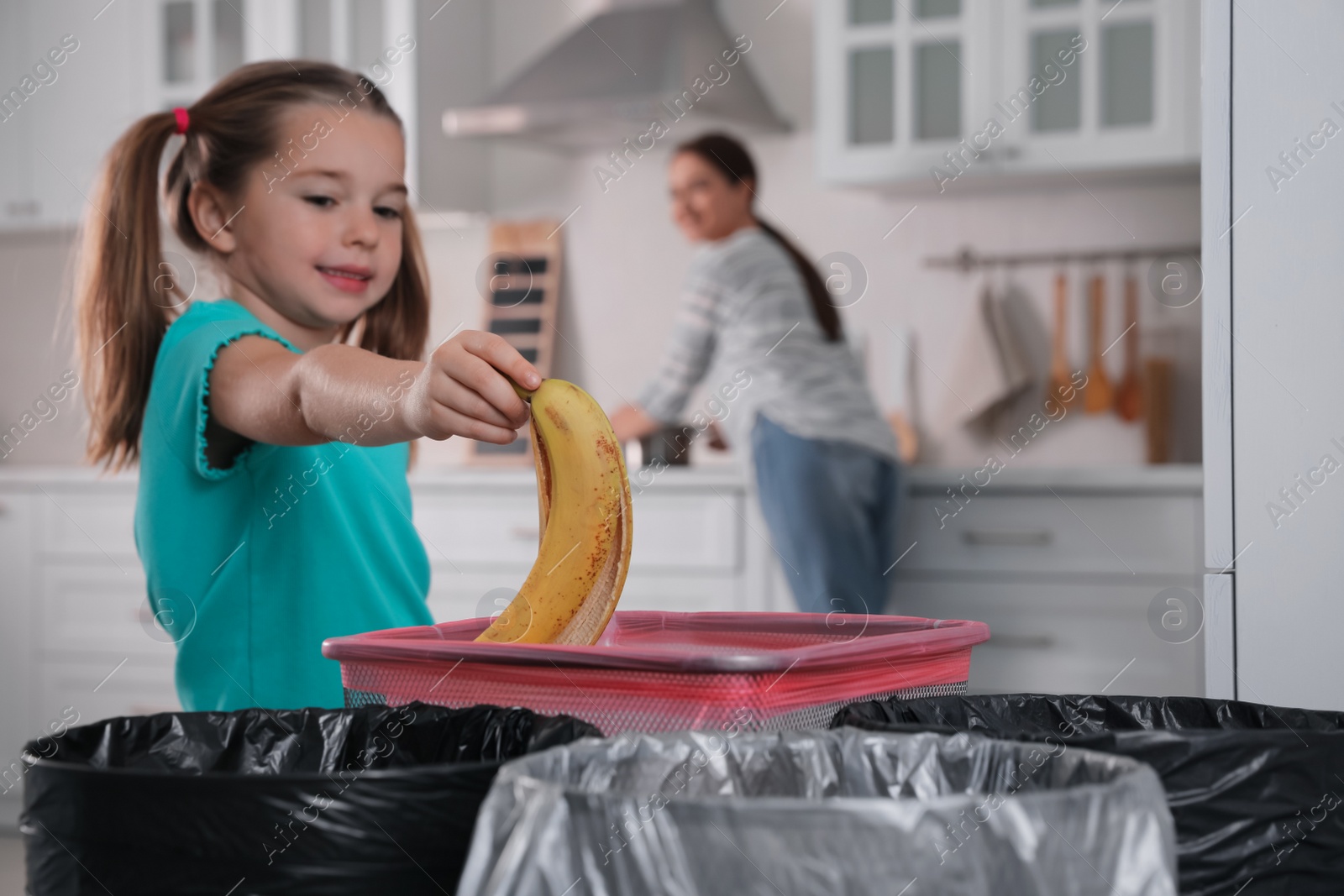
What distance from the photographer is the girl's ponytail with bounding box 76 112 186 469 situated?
100 cm

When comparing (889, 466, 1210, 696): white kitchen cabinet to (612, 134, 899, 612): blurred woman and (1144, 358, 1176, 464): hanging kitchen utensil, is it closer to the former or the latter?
(612, 134, 899, 612): blurred woman

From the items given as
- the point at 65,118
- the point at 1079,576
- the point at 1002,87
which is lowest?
the point at 1079,576

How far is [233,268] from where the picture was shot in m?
1.02

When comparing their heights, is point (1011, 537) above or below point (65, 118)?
below

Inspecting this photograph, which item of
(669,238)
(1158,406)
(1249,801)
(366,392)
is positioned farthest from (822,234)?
(1249,801)

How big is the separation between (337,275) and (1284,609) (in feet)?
2.35

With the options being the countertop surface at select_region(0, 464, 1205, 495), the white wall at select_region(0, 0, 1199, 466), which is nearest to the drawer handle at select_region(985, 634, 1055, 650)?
the countertop surface at select_region(0, 464, 1205, 495)

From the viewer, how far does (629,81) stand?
267cm

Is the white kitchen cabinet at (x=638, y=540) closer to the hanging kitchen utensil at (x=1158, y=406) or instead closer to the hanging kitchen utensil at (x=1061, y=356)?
the hanging kitchen utensil at (x=1061, y=356)

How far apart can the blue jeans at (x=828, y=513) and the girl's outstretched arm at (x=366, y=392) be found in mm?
1473

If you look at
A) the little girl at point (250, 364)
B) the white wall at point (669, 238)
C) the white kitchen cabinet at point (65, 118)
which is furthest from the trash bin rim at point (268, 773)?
the white kitchen cabinet at point (65, 118)

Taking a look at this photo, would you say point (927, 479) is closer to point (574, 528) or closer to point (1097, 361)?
point (1097, 361)

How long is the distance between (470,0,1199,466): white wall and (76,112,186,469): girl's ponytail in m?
2.03

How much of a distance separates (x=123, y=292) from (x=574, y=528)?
565mm
